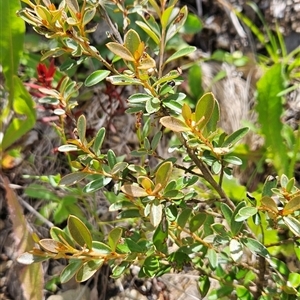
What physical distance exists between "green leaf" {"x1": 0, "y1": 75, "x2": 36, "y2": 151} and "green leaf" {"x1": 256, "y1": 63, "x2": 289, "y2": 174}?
2.30 ft

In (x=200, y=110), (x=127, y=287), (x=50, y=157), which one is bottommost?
(x=127, y=287)

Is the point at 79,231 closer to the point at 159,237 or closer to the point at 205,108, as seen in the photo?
the point at 159,237

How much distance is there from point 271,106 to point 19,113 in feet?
2.60

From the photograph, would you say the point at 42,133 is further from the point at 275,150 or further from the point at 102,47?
the point at 275,150

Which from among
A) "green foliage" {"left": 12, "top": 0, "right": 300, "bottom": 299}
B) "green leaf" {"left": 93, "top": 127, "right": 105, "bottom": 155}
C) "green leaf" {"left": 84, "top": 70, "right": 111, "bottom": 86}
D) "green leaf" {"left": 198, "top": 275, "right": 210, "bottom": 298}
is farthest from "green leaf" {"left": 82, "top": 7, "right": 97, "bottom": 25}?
"green leaf" {"left": 198, "top": 275, "right": 210, "bottom": 298}

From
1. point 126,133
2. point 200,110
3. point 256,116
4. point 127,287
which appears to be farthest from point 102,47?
point 200,110

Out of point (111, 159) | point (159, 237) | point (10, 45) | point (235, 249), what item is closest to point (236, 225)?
point (235, 249)

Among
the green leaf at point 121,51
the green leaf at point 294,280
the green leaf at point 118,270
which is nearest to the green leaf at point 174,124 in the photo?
the green leaf at point 121,51

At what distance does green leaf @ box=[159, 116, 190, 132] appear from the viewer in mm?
857

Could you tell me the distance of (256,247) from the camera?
38.3 inches

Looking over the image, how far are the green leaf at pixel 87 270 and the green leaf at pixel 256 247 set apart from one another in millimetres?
275

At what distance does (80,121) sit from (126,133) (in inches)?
29.2

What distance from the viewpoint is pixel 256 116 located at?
1.77m

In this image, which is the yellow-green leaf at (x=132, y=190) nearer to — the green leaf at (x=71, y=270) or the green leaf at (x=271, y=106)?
the green leaf at (x=71, y=270)
